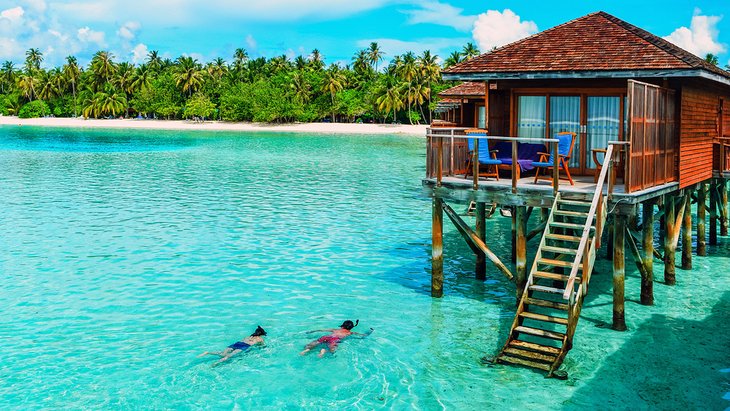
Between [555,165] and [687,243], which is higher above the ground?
[555,165]

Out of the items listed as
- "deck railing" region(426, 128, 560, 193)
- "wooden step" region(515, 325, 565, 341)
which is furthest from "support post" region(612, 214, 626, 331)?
"wooden step" region(515, 325, 565, 341)

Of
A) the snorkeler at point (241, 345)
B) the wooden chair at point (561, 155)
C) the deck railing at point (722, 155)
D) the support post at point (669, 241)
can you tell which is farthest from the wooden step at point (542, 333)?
the deck railing at point (722, 155)

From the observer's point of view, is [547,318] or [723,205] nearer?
[547,318]

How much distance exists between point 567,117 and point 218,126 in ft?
381

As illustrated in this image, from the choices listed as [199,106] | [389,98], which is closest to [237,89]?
[199,106]

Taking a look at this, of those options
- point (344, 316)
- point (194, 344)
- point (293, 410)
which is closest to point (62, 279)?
point (194, 344)

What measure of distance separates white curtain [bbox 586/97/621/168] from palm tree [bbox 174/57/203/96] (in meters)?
121

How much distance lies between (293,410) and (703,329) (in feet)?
28.7

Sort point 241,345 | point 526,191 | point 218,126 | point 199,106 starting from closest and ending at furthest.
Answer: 1. point 241,345
2. point 526,191
3. point 199,106
4. point 218,126

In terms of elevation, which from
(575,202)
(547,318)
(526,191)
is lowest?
(547,318)

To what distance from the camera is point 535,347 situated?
40.5 feet

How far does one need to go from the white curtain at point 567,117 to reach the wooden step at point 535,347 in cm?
578

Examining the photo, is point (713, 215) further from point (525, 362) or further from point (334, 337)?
point (334, 337)

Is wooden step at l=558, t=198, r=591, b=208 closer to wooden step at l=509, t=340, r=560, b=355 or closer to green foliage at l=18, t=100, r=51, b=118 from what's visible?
wooden step at l=509, t=340, r=560, b=355
